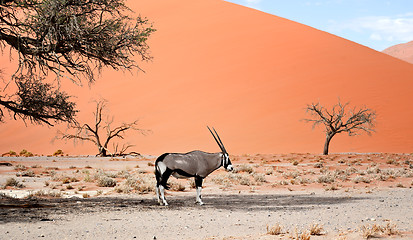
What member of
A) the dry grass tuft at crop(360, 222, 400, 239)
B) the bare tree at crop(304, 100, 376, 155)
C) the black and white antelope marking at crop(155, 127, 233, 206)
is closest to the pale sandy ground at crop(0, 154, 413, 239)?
the dry grass tuft at crop(360, 222, 400, 239)

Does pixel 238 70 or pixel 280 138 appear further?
pixel 238 70

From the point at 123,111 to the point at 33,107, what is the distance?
4431 cm

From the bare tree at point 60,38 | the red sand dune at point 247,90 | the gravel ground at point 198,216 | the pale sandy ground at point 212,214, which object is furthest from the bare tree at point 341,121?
the bare tree at point 60,38

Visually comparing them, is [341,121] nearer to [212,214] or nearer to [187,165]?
[187,165]

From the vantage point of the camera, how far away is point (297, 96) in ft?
170

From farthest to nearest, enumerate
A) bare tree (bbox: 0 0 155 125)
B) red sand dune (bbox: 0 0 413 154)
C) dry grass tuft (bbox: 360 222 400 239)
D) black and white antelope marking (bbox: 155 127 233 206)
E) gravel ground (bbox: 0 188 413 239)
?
red sand dune (bbox: 0 0 413 154) → black and white antelope marking (bbox: 155 127 233 206) → bare tree (bbox: 0 0 155 125) → gravel ground (bbox: 0 188 413 239) → dry grass tuft (bbox: 360 222 400 239)

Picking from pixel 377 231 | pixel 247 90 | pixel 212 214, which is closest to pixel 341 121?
pixel 247 90

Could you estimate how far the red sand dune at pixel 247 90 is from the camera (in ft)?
152

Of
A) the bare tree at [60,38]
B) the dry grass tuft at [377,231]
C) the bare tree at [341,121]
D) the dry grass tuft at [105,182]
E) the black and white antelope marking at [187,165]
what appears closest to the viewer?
the dry grass tuft at [377,231]

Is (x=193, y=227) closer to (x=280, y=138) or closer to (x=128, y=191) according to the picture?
(x=128, y=191)

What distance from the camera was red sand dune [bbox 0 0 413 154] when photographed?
4625 centimetres

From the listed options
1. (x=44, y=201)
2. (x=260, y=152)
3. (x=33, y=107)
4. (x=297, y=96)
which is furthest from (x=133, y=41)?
(x=297, y=96)

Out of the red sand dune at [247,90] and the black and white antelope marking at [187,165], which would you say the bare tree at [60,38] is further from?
the red sand dune at [247,90]

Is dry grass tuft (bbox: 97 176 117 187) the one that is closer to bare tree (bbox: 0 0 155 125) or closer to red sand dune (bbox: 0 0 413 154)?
bare tree (bbox: 0 0 155 125)
